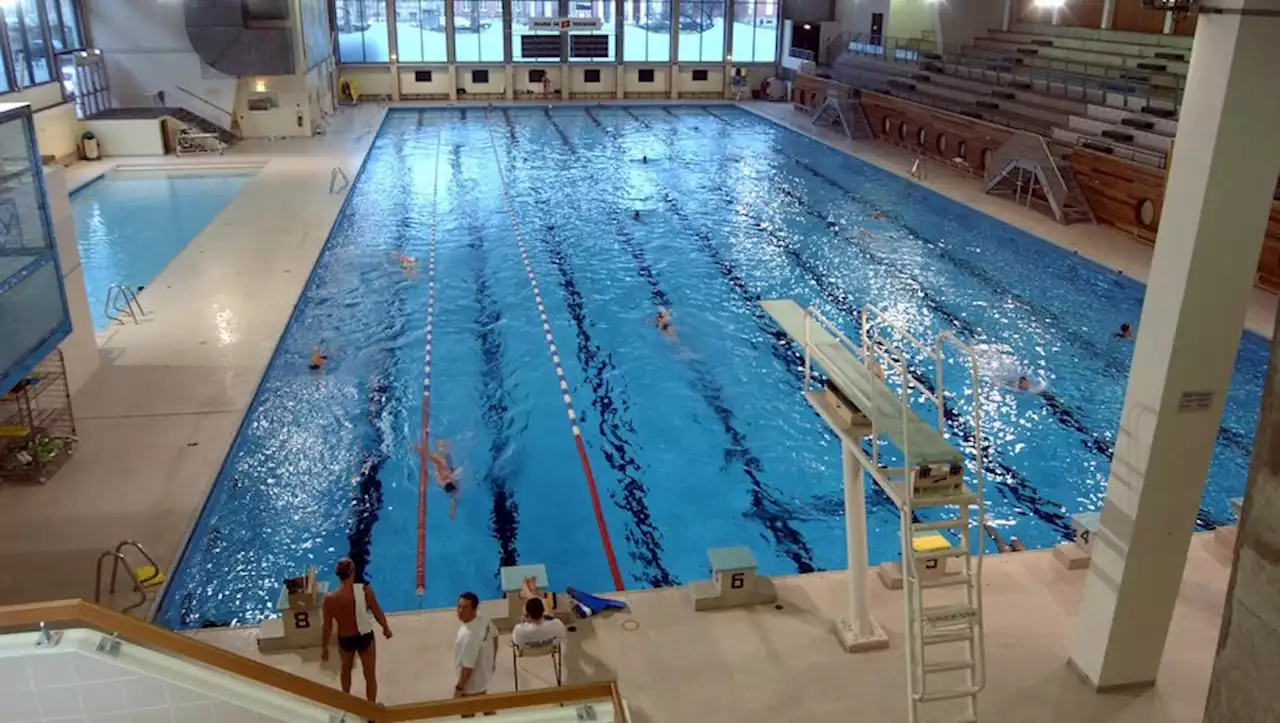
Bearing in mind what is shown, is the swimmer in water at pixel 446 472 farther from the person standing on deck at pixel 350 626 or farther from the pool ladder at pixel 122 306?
the pool ladder at pixel 122 306

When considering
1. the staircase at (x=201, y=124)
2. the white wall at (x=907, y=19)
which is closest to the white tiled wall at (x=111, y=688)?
the staircase at (x=201, y=124)

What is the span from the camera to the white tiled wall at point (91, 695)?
322 centimetres

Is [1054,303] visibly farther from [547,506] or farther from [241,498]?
[241,498]

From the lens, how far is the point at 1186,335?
4.25m

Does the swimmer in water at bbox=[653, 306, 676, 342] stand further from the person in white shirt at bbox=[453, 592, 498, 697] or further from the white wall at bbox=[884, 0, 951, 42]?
the white wall at bbox=[884, 0, 951, 42]

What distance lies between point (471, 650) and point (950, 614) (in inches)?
84.5

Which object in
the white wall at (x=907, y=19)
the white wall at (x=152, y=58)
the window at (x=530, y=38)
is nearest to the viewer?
the white wall at (x=152, y=58)

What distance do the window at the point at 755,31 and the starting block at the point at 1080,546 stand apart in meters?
26.6

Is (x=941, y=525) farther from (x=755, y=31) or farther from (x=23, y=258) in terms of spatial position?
(x=755, y=31)

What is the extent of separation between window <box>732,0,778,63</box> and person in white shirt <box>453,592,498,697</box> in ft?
93.3

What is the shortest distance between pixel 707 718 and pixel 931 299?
27.2ft

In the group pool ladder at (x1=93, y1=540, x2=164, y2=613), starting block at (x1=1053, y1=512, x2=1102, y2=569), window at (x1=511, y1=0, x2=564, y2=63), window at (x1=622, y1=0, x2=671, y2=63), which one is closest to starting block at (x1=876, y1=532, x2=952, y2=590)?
starting block at (x1=1053, y1=512, x2=1102, y2=569)

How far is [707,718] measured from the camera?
467 centimetres

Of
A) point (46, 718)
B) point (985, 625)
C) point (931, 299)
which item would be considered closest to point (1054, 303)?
point (931, 299)
